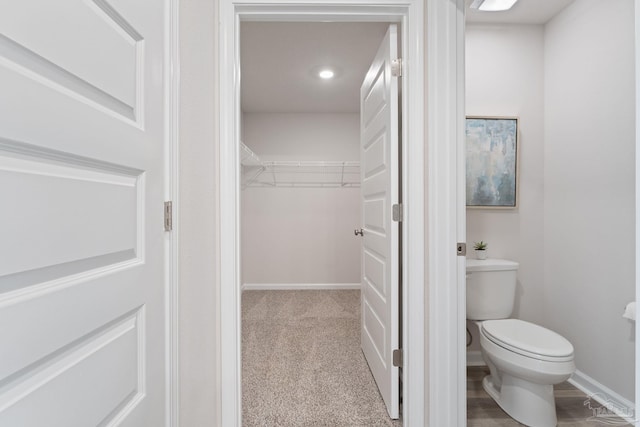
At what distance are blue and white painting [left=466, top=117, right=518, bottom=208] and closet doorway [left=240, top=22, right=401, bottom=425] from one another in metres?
0.72

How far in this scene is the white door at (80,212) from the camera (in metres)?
0.46

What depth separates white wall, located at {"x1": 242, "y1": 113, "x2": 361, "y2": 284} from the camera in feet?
13.5

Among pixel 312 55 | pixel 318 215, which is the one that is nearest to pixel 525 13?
pixel 312 55

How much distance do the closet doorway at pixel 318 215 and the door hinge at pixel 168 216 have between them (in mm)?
991

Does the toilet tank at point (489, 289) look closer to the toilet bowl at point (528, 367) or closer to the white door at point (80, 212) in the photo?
the toilet bowl at point (528, 367)

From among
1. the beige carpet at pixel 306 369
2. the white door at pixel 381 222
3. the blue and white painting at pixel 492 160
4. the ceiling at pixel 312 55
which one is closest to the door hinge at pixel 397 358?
the white door at pixel 381 222

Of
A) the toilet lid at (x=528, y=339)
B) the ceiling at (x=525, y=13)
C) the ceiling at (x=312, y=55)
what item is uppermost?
the ceiling at (x=312, y=55)

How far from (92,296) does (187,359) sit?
1.84 feet

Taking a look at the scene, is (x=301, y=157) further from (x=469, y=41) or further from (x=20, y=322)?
(x=20, y=322)

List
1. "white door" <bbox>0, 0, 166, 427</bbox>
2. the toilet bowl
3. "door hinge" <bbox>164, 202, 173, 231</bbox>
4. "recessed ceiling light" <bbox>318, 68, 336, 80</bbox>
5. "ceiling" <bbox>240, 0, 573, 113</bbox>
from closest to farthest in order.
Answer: "white door" <bbox>0, 0, 166, 427</bbox> < "door hinge" <bbox>164, 202, 173, 231</bbox> < the toilet bowl < "ceiling" <bbox>240, 0, 573, 113</bbox> < "recessed ceiling light" <bbox>318, 68, 336, 80</bbox>

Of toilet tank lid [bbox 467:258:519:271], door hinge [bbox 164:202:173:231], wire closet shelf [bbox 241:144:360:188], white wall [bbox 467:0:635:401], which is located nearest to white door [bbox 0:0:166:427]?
door hinge [bbox 164:202:173:231]

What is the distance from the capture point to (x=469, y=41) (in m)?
2.13

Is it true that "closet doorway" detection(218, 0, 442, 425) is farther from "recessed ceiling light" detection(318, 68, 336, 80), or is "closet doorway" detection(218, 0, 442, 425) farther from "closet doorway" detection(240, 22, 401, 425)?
"recessed ceiling light" detection(318, 68, 336, 80)

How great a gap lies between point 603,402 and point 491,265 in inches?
35.6
